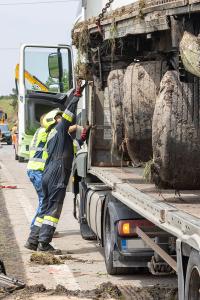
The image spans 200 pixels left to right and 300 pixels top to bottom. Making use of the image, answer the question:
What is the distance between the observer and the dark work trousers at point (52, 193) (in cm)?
1130

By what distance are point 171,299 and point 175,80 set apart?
1966 millimetres

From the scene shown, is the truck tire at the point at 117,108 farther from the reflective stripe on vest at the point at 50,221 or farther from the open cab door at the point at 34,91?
the open cab door at the point at 34,91

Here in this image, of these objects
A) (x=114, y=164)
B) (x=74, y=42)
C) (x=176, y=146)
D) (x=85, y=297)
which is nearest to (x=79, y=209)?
(x=114, y=164)

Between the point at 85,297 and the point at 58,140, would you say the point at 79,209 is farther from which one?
the point at 85,297

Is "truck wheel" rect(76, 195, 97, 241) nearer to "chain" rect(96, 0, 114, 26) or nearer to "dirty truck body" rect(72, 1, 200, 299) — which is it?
"dirty truck body" rect(72, 1, 200, 299)

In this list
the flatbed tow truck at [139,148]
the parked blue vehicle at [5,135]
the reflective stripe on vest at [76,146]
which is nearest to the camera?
the flatbed tow truck at [139,148]

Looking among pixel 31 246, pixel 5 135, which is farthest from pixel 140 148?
pixel 5 135

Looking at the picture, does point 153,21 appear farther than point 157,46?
No

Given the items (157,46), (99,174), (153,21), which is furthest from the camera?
(99,174)

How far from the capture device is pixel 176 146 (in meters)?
7.38

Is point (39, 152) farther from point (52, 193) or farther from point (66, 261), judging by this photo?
point (66, 261)

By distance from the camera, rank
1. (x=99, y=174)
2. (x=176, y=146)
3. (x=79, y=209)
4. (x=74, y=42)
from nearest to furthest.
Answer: (x=176, y=146), (x=99, y=174), (x=74, y=42), (x=79, y=209)

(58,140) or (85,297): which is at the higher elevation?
(58,140)

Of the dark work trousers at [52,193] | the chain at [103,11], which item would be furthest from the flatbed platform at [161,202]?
the chain at [103,11]
